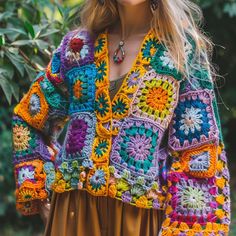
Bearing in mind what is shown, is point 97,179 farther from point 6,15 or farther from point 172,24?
point 6,15

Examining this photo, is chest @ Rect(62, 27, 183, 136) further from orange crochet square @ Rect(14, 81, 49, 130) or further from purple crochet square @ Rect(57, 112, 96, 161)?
orange crochet square @ Rect(14, 81, 49, 130)

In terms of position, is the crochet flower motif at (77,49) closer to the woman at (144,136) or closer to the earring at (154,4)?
the woman at (144,136)

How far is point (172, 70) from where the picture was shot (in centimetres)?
229

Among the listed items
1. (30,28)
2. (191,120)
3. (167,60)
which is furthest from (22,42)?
(191,120)

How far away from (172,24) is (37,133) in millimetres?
697

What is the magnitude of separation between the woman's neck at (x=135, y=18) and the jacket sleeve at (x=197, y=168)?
0.90ft

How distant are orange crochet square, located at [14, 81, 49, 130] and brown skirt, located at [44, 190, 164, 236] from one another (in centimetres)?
31

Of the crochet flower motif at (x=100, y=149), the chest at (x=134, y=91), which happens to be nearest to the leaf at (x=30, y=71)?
the chest at (x=134, y=91)

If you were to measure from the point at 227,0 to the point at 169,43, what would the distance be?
7.40 feet

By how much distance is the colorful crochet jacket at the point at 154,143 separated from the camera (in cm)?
226

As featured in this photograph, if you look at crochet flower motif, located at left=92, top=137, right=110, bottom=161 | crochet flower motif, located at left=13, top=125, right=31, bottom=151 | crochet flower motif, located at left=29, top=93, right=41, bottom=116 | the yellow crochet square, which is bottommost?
the yellow crochet square

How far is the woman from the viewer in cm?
226

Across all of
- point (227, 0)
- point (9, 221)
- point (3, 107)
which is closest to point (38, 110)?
point (3, 107)

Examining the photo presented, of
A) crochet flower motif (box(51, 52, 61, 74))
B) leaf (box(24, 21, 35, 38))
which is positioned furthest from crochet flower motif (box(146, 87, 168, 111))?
leaf (box(24, 21, 35, 38))
